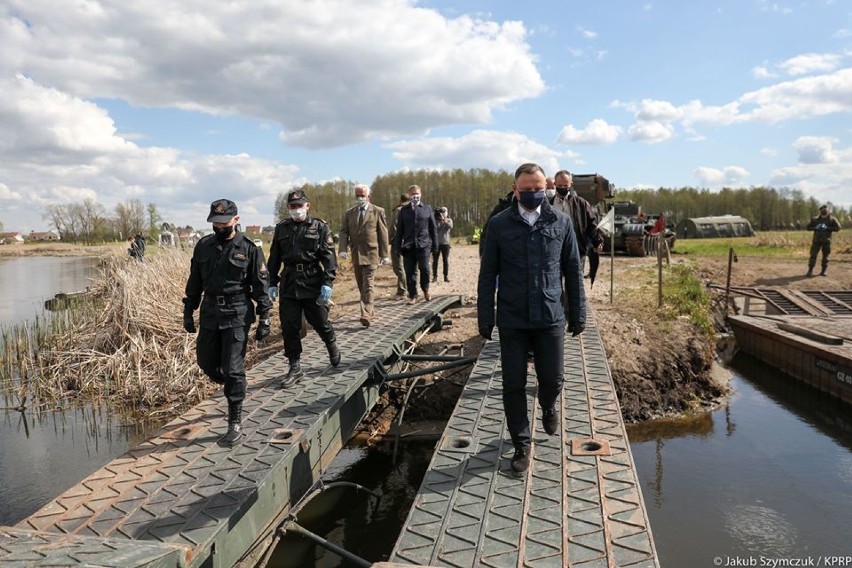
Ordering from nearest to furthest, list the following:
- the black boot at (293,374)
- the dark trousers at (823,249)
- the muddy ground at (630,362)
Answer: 1. the black boot at (293,374)
2. the muddy ground at (630,362)
3. the dark trousers at (823,249)

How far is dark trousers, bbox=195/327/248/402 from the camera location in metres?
4.59

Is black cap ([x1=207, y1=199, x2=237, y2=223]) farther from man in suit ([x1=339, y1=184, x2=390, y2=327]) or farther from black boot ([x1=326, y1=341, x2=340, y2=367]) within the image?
man in suit ([x1=339, y1=184, x2=390, y2=327])

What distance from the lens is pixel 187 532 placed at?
3.31 meters

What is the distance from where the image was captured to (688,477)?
6.49 m

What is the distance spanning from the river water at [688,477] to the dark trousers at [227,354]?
5.26ft

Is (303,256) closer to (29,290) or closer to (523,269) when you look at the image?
(523,269)

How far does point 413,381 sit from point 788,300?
9908 mm

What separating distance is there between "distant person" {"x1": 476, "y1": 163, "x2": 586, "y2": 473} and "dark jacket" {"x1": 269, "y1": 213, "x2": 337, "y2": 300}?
2214mm

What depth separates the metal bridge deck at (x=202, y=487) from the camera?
9.80 ft

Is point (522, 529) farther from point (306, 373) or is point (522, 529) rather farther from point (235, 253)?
point (306, 373)

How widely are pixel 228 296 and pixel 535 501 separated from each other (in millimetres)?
2652

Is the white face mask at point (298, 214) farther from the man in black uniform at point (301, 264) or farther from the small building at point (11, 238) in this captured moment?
the small building at point (11, 238)

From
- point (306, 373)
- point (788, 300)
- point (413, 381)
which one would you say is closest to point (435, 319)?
point (413, 381)

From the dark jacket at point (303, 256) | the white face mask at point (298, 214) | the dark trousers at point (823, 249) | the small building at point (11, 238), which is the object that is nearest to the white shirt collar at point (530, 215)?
the dark jacket at point (303, 256)
